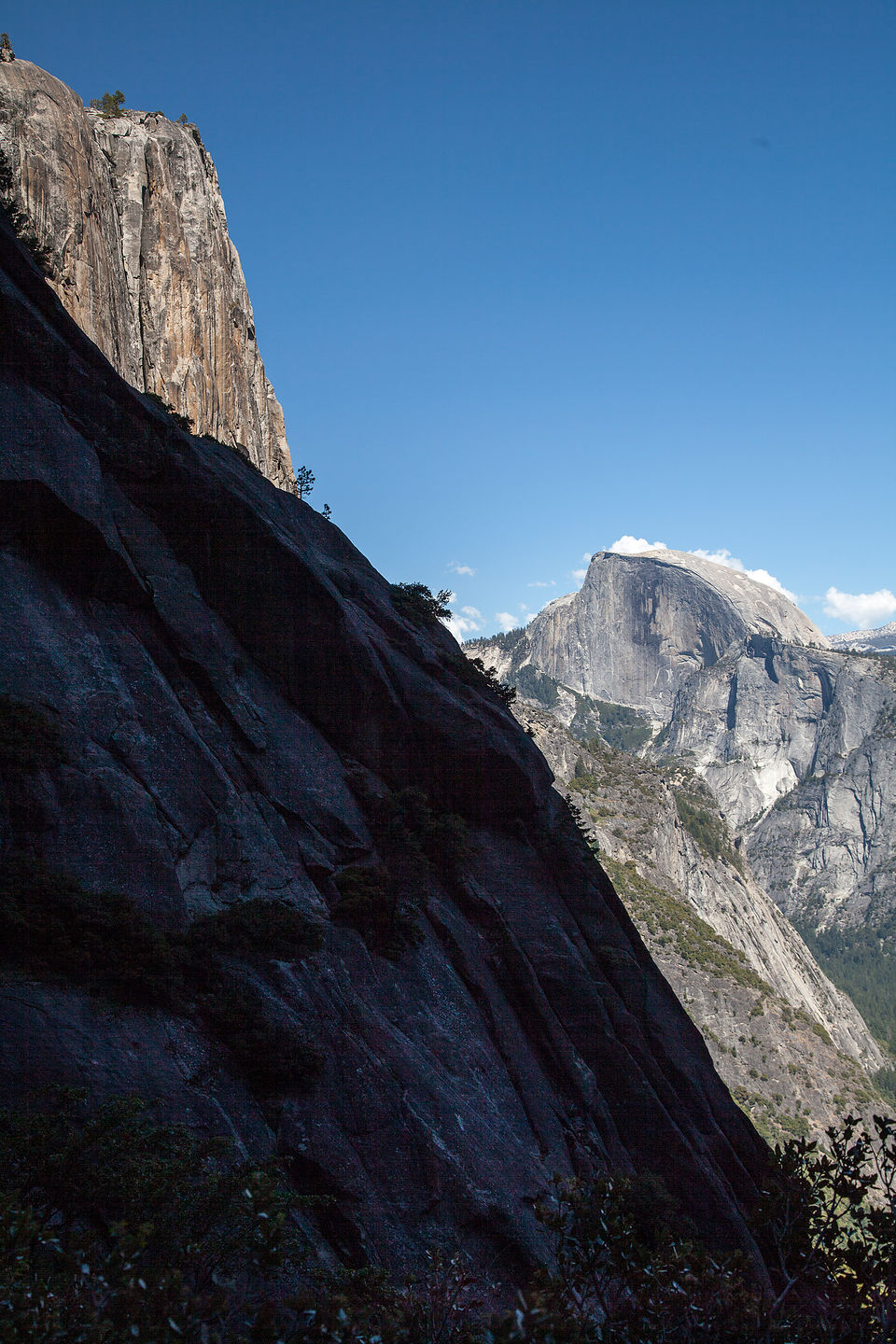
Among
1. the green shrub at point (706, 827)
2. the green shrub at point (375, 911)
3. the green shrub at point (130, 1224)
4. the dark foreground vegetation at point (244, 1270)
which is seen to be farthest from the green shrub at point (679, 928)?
the green shrub at point (130, 1224)

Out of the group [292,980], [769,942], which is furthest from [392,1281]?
[769,942]

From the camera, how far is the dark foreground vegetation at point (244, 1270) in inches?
320

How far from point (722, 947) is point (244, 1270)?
105 metres

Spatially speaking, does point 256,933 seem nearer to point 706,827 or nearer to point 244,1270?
A: point 244,1270

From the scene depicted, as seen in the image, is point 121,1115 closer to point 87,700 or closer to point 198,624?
point 87,700

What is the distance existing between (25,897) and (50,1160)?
4.81m

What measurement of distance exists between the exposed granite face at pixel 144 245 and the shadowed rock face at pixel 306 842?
14.1 metres

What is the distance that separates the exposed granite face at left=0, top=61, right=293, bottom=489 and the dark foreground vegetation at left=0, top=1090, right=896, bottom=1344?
101ft

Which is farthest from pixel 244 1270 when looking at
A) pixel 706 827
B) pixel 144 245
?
pixel 706 827

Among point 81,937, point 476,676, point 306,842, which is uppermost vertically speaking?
point 476,676

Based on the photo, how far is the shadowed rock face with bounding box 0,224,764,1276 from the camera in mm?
14477

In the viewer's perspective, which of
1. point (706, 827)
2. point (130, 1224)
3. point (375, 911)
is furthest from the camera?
point (706, 827)

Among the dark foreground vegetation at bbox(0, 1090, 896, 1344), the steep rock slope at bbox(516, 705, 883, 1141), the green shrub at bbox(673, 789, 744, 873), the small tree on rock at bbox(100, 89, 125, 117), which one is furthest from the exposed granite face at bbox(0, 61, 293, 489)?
the green shrub at bbox(673, 789, 744, 873)

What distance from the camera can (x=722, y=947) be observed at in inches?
4090
